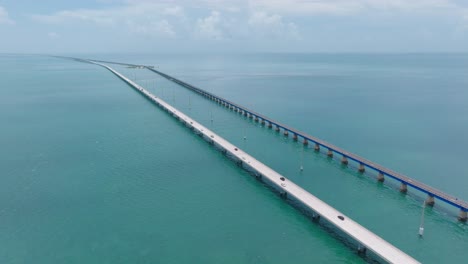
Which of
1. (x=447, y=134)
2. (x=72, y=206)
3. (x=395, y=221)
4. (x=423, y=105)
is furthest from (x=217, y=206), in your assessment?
(x=423, y=105)

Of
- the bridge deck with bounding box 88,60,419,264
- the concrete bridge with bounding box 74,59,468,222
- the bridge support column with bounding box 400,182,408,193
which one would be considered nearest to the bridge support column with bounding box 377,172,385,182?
the concrete bridge with bounding box 74,59,468,222

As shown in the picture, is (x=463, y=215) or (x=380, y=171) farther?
(x=380, y=171)

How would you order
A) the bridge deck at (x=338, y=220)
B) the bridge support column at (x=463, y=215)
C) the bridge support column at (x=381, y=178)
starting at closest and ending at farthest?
the bridge deck at (x=338, y=220)
the bridge support column at (x=463, y=215)
the bridge support column at (x=381, y=178)

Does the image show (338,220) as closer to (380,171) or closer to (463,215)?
(463,215)

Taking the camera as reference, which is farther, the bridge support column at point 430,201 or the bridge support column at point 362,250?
the bridge support column at point 430,201

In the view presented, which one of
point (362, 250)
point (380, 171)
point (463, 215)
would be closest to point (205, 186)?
point (362, 250)

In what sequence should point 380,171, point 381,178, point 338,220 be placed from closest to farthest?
1. point 338,220
2. point 380,171
3. point 381,178

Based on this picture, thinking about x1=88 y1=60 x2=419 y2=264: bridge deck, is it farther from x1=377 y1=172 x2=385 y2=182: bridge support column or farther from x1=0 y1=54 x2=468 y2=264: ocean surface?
x1=377 y1=172 x2=385 y2=182: bridge support column

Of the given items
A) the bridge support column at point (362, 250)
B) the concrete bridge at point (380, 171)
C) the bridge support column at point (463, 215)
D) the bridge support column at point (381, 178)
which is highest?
the concrete bridge at point (380, 171)

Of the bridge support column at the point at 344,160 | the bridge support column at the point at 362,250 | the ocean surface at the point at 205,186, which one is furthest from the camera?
the bridge support column at the point at 344,160

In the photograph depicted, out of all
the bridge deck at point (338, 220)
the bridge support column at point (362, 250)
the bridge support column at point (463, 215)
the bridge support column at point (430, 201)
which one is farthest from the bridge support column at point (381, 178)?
the bridge support column at point (362, 250)

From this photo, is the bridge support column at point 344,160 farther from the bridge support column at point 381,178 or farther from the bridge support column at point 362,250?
the bridge support column at point 362,250
